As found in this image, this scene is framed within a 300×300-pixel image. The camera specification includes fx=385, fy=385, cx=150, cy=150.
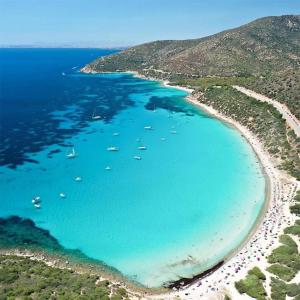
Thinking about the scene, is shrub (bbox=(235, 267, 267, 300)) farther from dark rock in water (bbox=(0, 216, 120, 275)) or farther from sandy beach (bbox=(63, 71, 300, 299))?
dark rock in water (bbox=(0, 216, 120, 275))

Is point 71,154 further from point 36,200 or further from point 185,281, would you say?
point 185,281

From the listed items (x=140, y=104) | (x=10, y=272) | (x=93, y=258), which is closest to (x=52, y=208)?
(x=93, y=258)

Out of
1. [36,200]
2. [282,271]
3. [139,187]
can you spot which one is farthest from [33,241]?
[282,271]

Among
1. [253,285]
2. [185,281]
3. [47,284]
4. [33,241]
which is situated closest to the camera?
[47,284]

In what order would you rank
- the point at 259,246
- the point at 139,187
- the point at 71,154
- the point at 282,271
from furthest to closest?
1. the point at 71,154
2. the point at 139,187
3. the point at 259,246
4. the point at 282,271

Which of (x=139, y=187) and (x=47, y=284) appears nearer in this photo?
(x=47, y=284)

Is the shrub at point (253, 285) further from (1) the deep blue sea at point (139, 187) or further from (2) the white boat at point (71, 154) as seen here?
(2) the white boat at point (71, 154)

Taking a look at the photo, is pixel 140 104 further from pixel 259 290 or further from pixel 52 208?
pixel 259 290

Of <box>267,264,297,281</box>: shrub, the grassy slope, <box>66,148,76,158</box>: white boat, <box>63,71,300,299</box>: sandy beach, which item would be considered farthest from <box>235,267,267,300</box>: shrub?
<box>66,148,76,158</box>: white boat
